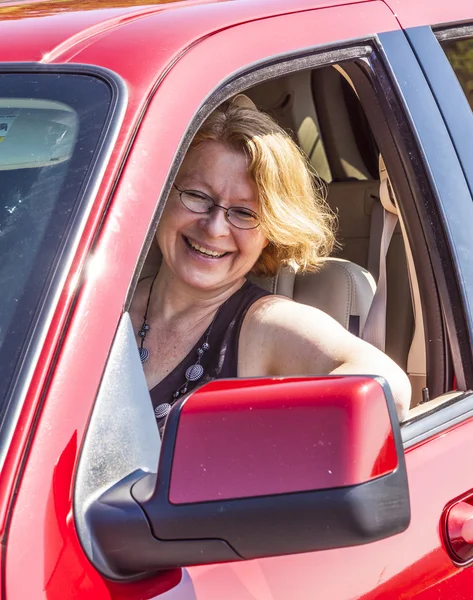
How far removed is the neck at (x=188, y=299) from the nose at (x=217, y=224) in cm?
16

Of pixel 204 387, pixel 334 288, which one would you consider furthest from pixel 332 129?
pixel 204 387

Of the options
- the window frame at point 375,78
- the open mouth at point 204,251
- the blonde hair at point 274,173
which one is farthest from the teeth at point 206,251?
the window frame at point 375,78

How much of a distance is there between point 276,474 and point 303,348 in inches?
36.5

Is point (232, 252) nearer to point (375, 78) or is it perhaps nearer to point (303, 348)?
point (303, 348)

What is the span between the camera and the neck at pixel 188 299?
2.30m

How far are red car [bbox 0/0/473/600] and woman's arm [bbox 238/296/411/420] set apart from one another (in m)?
0.10

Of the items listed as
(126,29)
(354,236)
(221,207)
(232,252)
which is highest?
(126,29)

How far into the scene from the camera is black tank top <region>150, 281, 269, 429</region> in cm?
210

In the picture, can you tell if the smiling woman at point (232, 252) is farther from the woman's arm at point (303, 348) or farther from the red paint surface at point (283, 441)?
the red paint surface at point (283, 441)

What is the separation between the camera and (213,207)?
2193mm

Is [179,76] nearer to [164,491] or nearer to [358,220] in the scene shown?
[164,491]

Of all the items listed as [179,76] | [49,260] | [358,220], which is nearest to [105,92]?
[179,76]

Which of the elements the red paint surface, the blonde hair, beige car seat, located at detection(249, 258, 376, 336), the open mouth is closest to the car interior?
beige car seat, located at detection(249, 258, 376, 336)

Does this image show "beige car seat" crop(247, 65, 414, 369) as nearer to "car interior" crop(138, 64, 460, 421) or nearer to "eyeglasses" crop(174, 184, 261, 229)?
"car interior" crop(138, 64, 460, 421)
